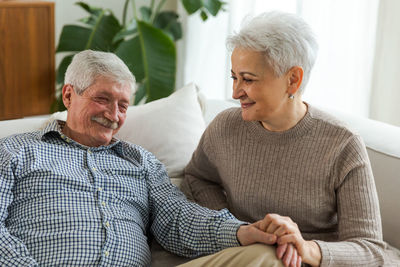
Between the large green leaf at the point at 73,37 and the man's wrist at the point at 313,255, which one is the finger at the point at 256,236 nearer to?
the man's wrist at the point at 313,255

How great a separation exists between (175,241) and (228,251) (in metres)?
0.32

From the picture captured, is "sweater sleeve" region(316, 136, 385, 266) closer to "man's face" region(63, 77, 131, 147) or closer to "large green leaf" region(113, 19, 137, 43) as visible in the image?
"man's face" region(63, 77, 131, 147)

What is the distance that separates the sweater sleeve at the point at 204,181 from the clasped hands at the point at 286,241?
40 cm

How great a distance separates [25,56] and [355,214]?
2716 mm

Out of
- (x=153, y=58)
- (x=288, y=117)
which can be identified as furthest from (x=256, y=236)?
(x=153, y=58)

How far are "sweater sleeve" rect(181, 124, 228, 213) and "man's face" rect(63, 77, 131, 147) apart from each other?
296 mm

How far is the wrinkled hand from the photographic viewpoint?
5.00ft

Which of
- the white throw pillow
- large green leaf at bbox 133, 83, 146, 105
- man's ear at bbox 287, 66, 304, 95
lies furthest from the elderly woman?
large green leaf at bbox 133, 83, 146, 105

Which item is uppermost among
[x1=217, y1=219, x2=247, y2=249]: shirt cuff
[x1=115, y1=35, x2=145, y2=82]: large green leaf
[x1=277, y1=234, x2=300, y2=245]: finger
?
[x1=115, y1=35, x2=145, y2=82]: large green leaf

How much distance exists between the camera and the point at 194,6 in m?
3.48

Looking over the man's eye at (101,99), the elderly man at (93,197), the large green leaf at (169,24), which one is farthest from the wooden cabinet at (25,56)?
the man's eye at (101,99)

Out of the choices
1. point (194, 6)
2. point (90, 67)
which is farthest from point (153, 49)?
point (90, 67)

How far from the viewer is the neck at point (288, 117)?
1.80 m

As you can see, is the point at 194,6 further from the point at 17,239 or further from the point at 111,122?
the point at 17,239
